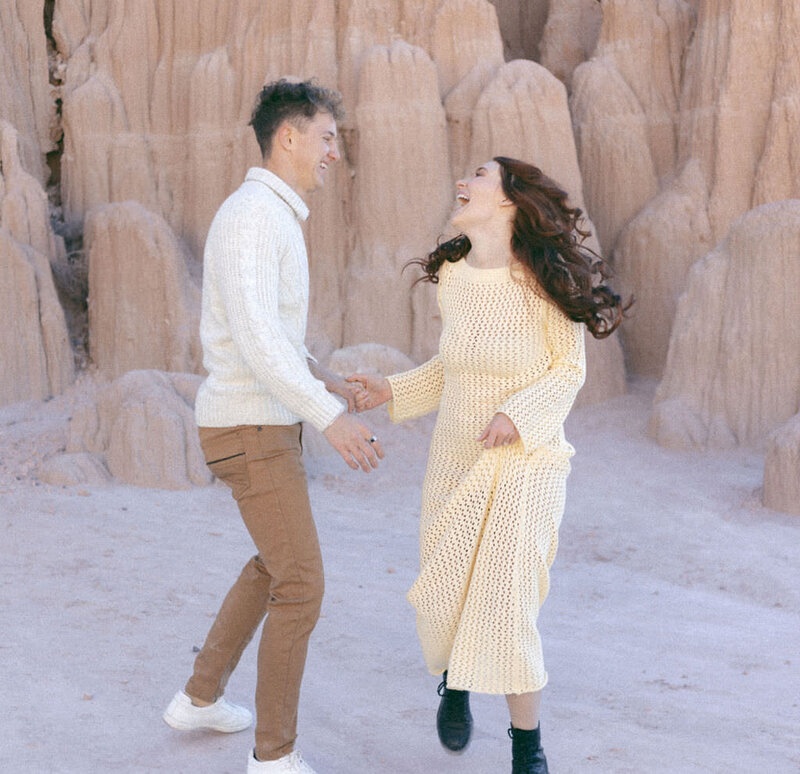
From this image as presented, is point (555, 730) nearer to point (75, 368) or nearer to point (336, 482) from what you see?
point (336, 482)

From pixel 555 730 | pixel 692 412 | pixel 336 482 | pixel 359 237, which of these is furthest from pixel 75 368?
pixel 555 730

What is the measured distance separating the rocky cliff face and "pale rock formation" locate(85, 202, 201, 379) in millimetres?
26

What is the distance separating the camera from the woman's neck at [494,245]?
9.95 feet

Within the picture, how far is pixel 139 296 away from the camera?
1009 centimetres

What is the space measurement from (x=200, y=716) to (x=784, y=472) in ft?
15.8

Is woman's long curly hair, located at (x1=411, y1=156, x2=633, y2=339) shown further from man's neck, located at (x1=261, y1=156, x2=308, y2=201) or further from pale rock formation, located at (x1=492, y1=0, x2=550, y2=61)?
pale rock formation, located at (x1=492, y1=0, x2=550, y2=61)

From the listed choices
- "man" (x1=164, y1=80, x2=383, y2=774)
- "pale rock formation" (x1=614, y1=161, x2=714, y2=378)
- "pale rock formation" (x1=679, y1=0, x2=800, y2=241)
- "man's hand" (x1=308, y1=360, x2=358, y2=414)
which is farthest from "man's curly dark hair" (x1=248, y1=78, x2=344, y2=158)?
"pale rock formation" (x1=679, y1=0, x2=800, y2=241)

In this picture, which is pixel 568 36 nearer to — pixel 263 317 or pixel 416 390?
pixel 416 390

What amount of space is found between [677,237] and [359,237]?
10.7 ft

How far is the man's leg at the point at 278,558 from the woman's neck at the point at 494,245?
836 millimetres

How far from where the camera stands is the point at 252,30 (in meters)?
11.0

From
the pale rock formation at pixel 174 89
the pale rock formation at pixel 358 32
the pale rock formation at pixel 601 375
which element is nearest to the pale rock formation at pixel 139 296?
Result: the pale rock formation at pixel 174 89

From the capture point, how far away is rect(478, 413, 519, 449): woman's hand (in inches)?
111

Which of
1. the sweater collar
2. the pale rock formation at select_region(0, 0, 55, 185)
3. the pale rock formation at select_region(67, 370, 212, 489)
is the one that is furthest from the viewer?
the pale rock formation at select_region(0, 0, 55, 185)
